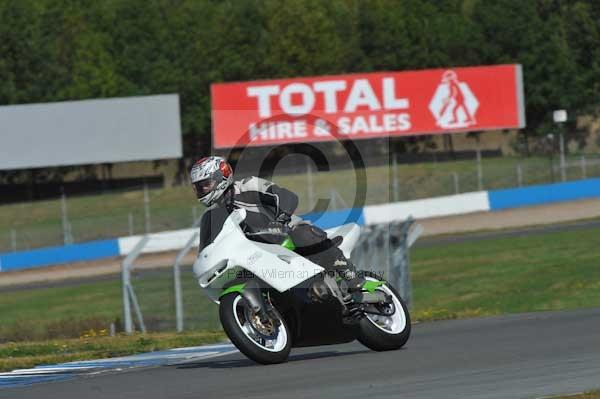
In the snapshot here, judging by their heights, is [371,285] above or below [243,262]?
below

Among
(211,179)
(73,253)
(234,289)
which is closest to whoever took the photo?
(234,289)

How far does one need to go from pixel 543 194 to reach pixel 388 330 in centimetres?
2968

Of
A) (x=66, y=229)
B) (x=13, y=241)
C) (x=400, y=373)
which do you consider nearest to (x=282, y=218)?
(x=400, y=373)

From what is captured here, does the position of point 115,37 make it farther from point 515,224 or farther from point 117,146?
point 515,224

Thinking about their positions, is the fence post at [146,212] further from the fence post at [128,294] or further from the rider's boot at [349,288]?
the rider's boot at [349,288]

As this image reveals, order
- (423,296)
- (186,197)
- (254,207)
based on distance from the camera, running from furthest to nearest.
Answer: (186,197) → (423,296) → (254,207)

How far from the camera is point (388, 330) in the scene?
1000 cm

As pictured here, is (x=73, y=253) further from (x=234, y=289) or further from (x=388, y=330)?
(x=234, y=289)

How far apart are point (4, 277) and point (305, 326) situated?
28046mm

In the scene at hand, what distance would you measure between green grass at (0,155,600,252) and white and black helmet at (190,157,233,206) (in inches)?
1091

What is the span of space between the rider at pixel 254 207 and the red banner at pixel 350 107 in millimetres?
33253

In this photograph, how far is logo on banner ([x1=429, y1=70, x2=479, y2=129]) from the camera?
44.3 meters

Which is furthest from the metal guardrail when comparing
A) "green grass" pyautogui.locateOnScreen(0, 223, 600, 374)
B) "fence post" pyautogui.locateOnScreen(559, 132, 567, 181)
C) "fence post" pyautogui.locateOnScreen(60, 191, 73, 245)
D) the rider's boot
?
"fence post" pyautogui.locateOnScreen(559, 132, 567, 181)

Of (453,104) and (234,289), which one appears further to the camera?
(453,104)
